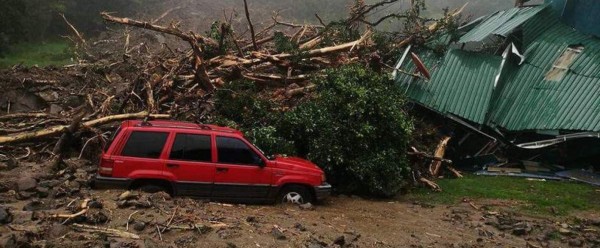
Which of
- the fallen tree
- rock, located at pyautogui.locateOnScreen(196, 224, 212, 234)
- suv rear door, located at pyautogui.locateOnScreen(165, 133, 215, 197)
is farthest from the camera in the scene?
the fallen tree

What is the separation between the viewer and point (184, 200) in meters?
8.44

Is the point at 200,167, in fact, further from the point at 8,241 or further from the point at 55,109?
the point at 55,109

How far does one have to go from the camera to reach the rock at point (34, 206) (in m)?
7.13

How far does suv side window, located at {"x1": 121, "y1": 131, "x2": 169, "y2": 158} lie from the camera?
8.41 meters

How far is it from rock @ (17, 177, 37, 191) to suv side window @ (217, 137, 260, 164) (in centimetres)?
318

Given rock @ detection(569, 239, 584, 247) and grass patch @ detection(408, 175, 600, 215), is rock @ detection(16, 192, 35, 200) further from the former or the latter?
rock @ detection(569, 239, 584, 247)

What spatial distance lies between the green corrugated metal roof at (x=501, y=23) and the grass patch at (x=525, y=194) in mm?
4790

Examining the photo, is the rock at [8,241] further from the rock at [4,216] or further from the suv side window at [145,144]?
the suv side window at [145,144]

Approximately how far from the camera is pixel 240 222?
7656 millimetres

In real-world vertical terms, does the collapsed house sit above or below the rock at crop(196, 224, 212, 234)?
above

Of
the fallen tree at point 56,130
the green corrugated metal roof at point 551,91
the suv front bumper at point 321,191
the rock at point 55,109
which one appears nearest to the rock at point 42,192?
the fallen tree at point 56,130

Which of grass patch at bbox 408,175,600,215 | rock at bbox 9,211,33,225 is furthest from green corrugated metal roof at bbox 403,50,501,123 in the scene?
rock at bbox 9,211,33,225

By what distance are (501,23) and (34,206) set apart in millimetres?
14305

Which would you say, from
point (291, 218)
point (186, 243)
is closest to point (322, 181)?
point (291, 218)
